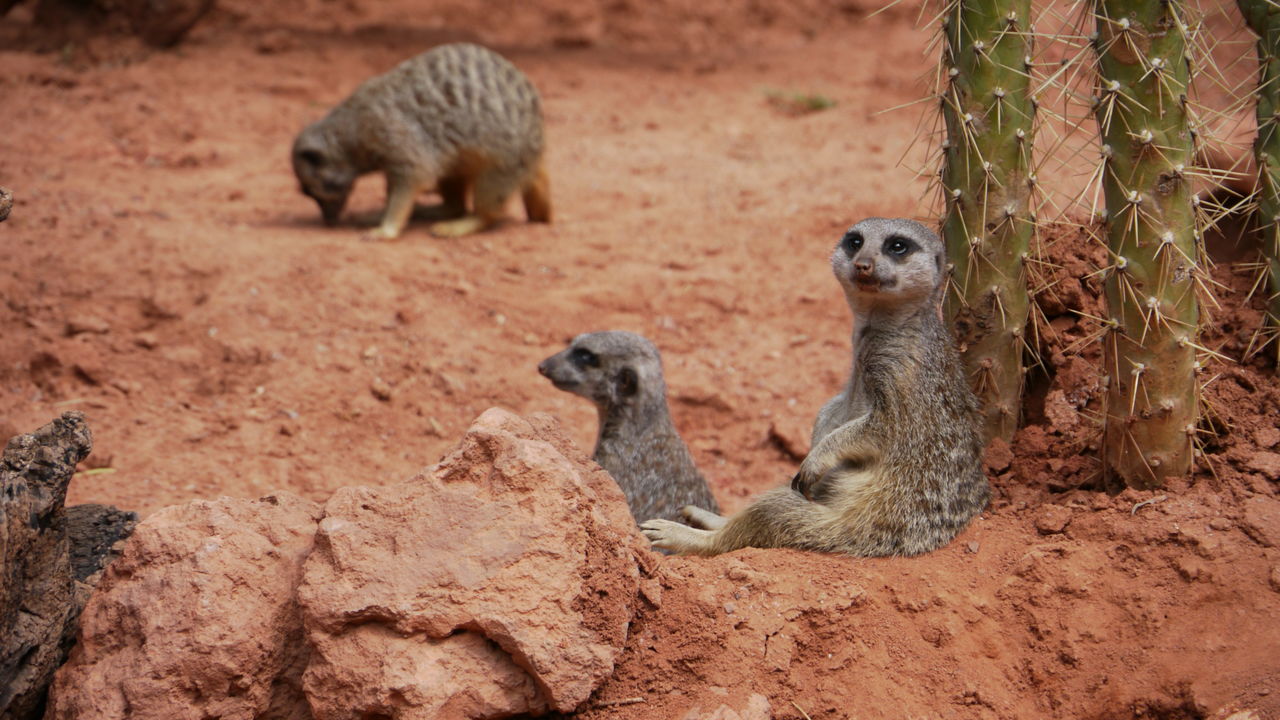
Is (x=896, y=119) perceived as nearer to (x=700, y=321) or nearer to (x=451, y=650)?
(x=700, y=321)

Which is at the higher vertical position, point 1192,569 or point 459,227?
point 1192,569

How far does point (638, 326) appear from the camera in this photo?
20.2 ft

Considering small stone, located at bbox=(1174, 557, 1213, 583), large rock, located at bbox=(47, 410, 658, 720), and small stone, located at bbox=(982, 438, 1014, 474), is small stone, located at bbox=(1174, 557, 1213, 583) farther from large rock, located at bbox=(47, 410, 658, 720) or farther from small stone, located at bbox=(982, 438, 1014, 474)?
large rock, located at bbox=(47, 410, 658, 720)

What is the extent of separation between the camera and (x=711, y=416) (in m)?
5.61

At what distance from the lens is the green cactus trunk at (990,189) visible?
3.25 metres

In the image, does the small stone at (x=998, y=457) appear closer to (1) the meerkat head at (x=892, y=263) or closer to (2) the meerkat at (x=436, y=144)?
(1) the meerkat head at (x=892, y=263)

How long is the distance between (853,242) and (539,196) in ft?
14.5

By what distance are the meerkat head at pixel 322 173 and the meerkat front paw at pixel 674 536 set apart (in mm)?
4657

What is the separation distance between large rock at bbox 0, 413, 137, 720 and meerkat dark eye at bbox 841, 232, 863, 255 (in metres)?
2.18

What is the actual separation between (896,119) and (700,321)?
437 cm

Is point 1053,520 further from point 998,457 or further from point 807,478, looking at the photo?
point 807,478

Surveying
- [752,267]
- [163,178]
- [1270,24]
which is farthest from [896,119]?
[1270,24]

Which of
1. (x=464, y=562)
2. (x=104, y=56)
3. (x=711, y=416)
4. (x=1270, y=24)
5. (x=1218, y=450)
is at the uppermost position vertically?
(x=1270, y=24)

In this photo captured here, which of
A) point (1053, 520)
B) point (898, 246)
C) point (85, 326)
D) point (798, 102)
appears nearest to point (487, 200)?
point (85, 326)
